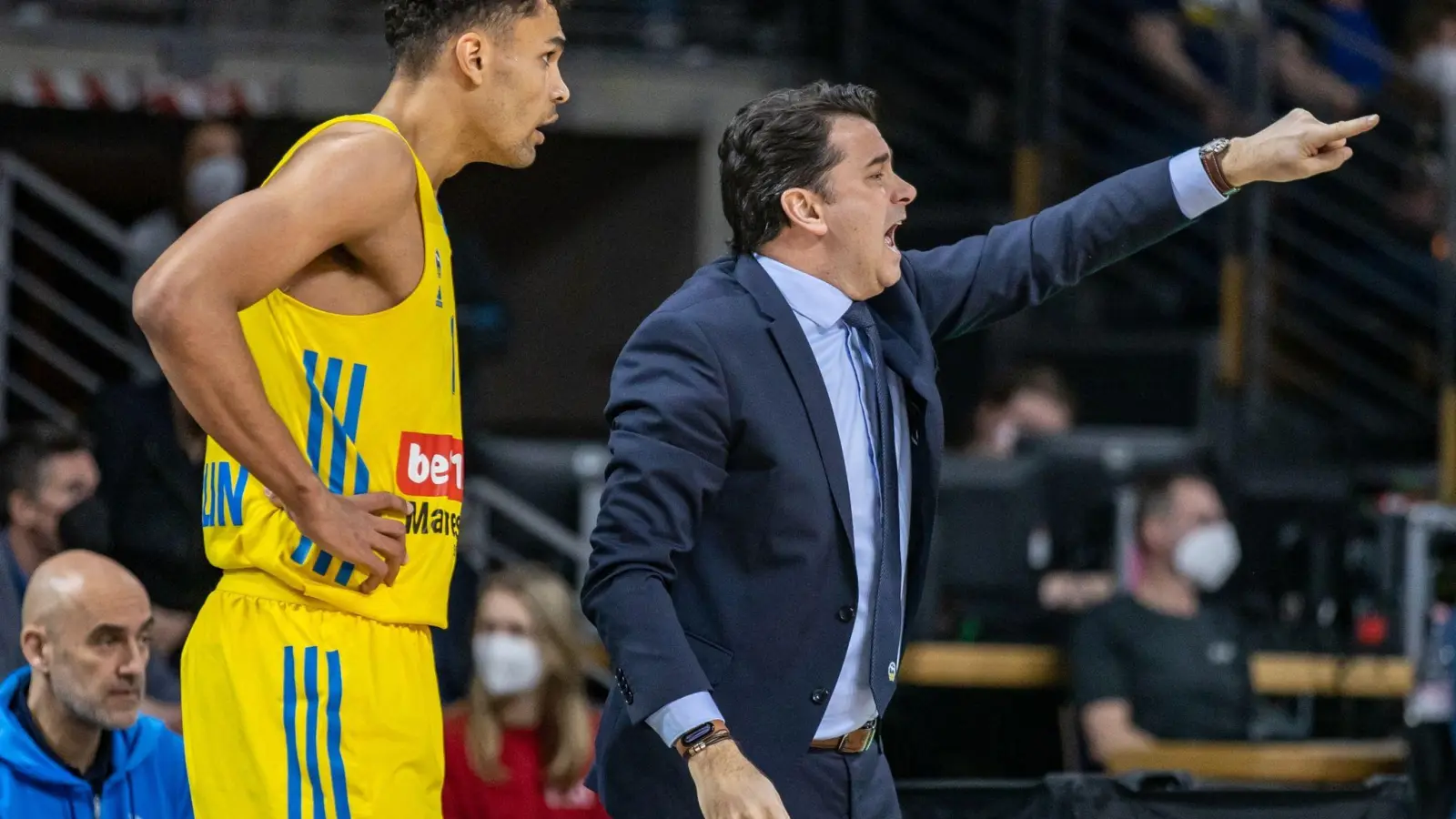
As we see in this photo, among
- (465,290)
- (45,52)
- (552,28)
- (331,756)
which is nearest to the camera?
(331,756)

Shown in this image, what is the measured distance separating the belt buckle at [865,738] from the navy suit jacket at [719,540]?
3.1 inches

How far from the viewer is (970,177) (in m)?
10.3

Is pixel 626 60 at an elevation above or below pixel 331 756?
above

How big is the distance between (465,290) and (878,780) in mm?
4226

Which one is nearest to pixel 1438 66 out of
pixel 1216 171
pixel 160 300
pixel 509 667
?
pixel 509 667

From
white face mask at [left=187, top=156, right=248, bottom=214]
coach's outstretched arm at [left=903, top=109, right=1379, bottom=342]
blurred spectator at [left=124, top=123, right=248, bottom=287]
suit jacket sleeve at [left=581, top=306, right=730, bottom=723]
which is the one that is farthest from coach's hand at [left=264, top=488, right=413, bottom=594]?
white face mask at [left=187, top=156, right=248, bottom=214]

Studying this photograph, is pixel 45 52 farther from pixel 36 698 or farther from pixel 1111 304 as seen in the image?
pixel 36 698

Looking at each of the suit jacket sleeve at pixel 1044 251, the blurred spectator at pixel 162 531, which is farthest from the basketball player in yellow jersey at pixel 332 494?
the blurred spectator at pixel 162 531

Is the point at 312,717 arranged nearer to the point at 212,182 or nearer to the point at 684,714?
the point at 684,714

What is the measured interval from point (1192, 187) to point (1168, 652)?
143 inches

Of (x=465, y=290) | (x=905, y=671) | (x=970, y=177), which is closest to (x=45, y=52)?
(x=465, y=290)

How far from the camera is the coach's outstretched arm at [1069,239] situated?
10.1 ft

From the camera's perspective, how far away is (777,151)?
2.95m

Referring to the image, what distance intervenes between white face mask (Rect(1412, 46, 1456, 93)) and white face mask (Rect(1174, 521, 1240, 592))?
152 inches
